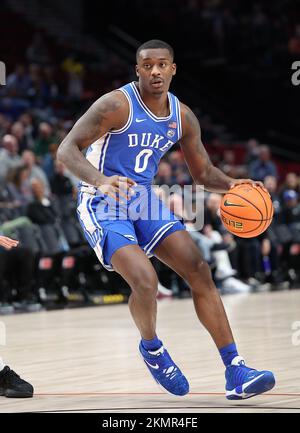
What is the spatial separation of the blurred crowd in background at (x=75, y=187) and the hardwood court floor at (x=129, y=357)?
0.86 metres

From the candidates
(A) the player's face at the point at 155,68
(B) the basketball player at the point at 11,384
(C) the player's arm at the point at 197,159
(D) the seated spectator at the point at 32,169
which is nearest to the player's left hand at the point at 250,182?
(C) the player's arm at the point at 197,159

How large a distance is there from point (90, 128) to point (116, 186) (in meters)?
A: 0.56

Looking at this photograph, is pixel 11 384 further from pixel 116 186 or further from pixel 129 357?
pixel 129 357

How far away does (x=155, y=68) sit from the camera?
6.28m

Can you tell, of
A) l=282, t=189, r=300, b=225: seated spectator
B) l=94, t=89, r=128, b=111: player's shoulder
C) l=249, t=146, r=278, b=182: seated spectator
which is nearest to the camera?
l=94, t=89, r=128, b=111: player's shoulder

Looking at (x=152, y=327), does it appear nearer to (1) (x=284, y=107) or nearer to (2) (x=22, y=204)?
(2) (x=22, y=204)

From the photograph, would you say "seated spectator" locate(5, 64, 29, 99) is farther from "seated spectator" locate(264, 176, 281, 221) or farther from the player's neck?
the player's neck

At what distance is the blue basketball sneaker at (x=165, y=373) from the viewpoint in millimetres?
6070

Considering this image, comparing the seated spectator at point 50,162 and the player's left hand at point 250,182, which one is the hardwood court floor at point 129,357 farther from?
the seated spectator at point 50,162

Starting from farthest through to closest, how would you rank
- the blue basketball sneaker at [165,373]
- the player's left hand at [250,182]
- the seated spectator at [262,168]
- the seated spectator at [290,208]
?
the seated spectator at [262,168]
the seated spectator at [290,208]
the player's left hand at [250,182]
the blue basketball sneaker at [165,373]

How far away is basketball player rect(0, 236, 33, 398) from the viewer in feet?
20.8

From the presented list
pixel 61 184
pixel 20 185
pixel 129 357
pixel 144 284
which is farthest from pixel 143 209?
pixel 61 184

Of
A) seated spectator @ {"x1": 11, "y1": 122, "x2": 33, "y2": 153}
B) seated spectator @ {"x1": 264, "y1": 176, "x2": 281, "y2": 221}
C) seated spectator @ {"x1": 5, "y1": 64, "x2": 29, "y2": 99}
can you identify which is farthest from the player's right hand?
seated spectator @ {"x1": 5, "y1": 64, "x2": 29, "y2": 99}

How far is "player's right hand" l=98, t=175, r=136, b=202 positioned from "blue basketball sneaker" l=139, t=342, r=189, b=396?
104cm
